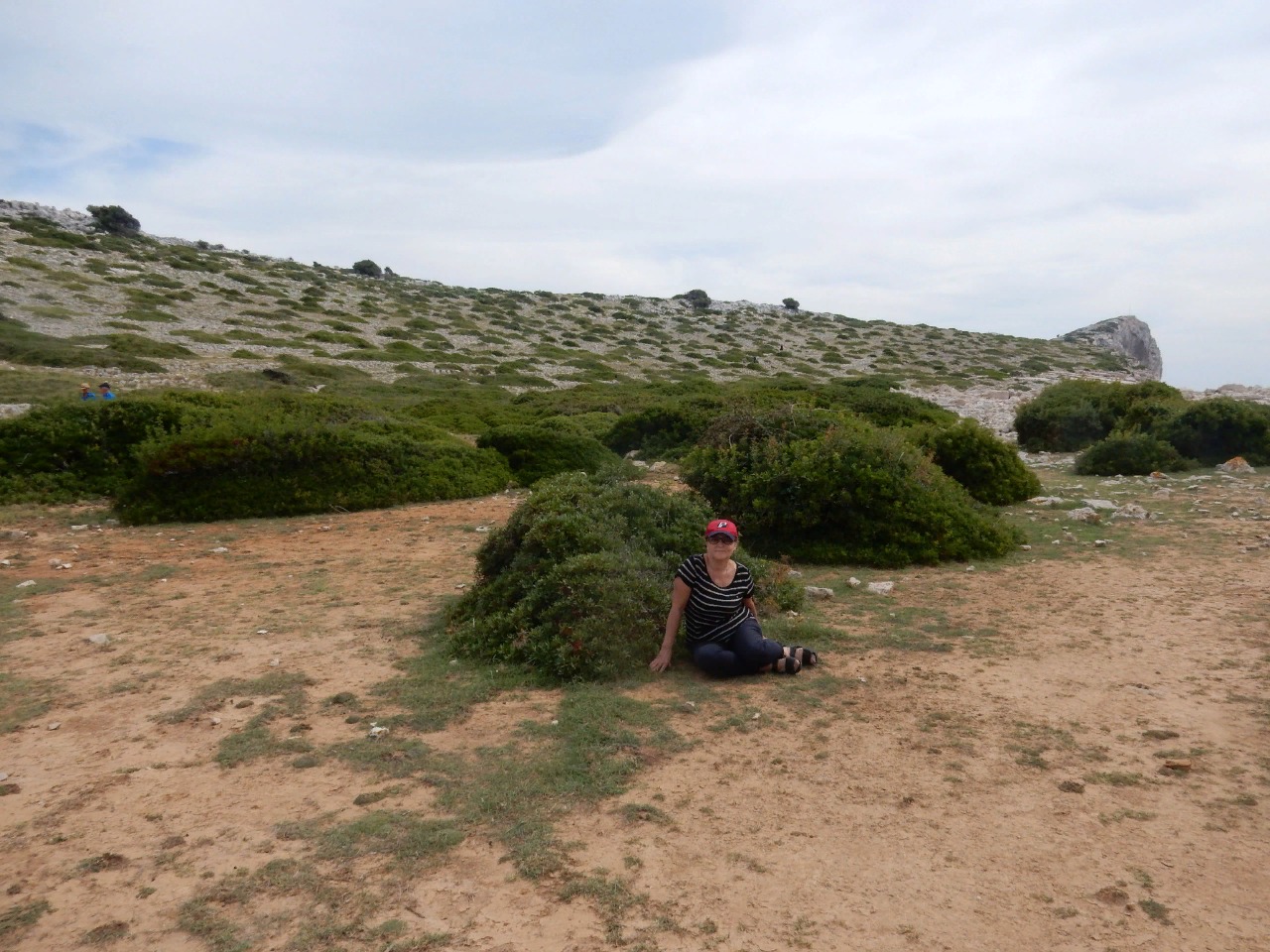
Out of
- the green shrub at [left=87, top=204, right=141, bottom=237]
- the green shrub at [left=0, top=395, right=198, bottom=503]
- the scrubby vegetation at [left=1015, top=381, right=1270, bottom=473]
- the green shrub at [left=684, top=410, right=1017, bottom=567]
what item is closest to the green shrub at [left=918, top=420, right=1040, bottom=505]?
the green shrub at [left=684, top=410, right=1017, bottom=567]

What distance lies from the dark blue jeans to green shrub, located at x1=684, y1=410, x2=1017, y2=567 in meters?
3.59

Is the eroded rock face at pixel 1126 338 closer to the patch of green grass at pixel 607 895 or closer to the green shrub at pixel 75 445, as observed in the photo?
the green shrub at pixel 75 445

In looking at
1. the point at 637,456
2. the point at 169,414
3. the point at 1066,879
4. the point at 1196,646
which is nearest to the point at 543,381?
the point at 637,456

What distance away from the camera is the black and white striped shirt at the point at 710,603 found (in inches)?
228

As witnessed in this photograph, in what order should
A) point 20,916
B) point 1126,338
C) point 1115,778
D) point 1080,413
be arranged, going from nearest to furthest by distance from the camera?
point 20,916
point 1115,778
point 1080,413
point 1126,338

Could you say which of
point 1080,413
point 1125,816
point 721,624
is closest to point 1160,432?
point 1080,413

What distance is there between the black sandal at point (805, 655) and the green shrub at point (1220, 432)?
13337 millimetres

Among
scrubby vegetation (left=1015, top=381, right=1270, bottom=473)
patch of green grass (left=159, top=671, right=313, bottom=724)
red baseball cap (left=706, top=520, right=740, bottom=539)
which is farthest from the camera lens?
scrubby vegetation (left=1015, top=381, right=1270, bottom=473)

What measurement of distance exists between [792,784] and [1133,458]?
13.5m

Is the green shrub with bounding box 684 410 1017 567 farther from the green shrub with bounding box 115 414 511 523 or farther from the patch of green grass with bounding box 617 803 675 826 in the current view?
the patch of green grass with bounding box 617 803 675 826

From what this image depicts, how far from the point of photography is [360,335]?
3616cm

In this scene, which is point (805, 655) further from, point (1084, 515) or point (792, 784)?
point (1084, 515)

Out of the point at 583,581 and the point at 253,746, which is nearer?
the point at 253,746

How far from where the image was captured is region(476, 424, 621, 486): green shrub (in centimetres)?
1487
